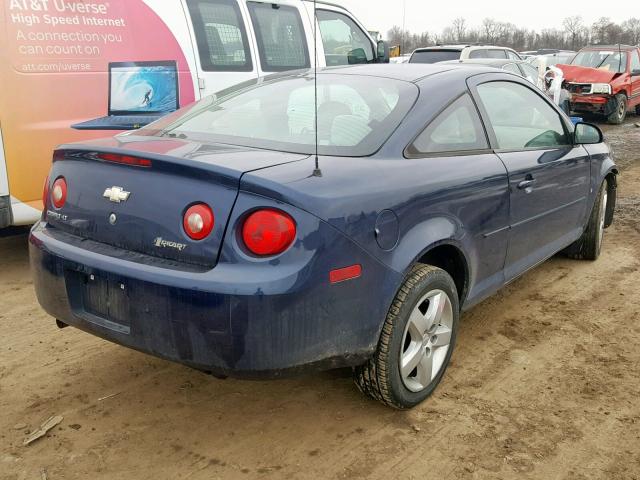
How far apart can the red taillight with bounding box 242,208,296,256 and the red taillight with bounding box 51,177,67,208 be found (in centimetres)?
100

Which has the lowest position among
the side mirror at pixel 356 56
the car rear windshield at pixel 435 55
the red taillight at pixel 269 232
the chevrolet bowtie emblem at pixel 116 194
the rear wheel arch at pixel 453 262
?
the rear wheel arch at pixel 453 262

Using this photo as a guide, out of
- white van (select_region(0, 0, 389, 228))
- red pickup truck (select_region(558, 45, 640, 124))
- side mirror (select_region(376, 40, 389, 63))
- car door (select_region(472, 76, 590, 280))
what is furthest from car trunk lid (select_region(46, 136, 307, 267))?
red pickup truck (select_region(558, 45, 640, 124))

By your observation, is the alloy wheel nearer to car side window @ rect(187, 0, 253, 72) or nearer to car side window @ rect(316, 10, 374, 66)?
car side window @ rect(187, 0, 253, 72)

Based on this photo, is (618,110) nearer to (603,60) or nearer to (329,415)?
(603,60)

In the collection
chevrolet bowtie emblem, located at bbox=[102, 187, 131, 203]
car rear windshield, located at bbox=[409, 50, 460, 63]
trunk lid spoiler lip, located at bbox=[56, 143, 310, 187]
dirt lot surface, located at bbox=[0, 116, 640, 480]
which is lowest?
dirt lot surface, located at bbox=[0, 116, 640, 480]

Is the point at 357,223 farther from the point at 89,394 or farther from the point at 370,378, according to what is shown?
the point at 89,394

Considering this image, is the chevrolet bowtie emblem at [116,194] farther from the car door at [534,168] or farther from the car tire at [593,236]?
the car tire at [593,236]

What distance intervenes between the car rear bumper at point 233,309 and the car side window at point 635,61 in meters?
15.6

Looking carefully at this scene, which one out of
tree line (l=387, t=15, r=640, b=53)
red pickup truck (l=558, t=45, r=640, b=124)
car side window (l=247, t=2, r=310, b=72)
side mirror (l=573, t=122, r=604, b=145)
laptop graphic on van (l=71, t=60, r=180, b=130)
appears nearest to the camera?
side mirror (l=573, t=122, r=604, b=145)

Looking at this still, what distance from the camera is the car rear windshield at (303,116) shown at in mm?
2857

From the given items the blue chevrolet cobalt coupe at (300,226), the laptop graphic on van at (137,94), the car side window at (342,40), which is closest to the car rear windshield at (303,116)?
the blue chevrolet cobalt coupe at (300,226)

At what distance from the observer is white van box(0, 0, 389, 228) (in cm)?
457

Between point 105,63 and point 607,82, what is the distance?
1312cm

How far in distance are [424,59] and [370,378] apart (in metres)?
11.4
